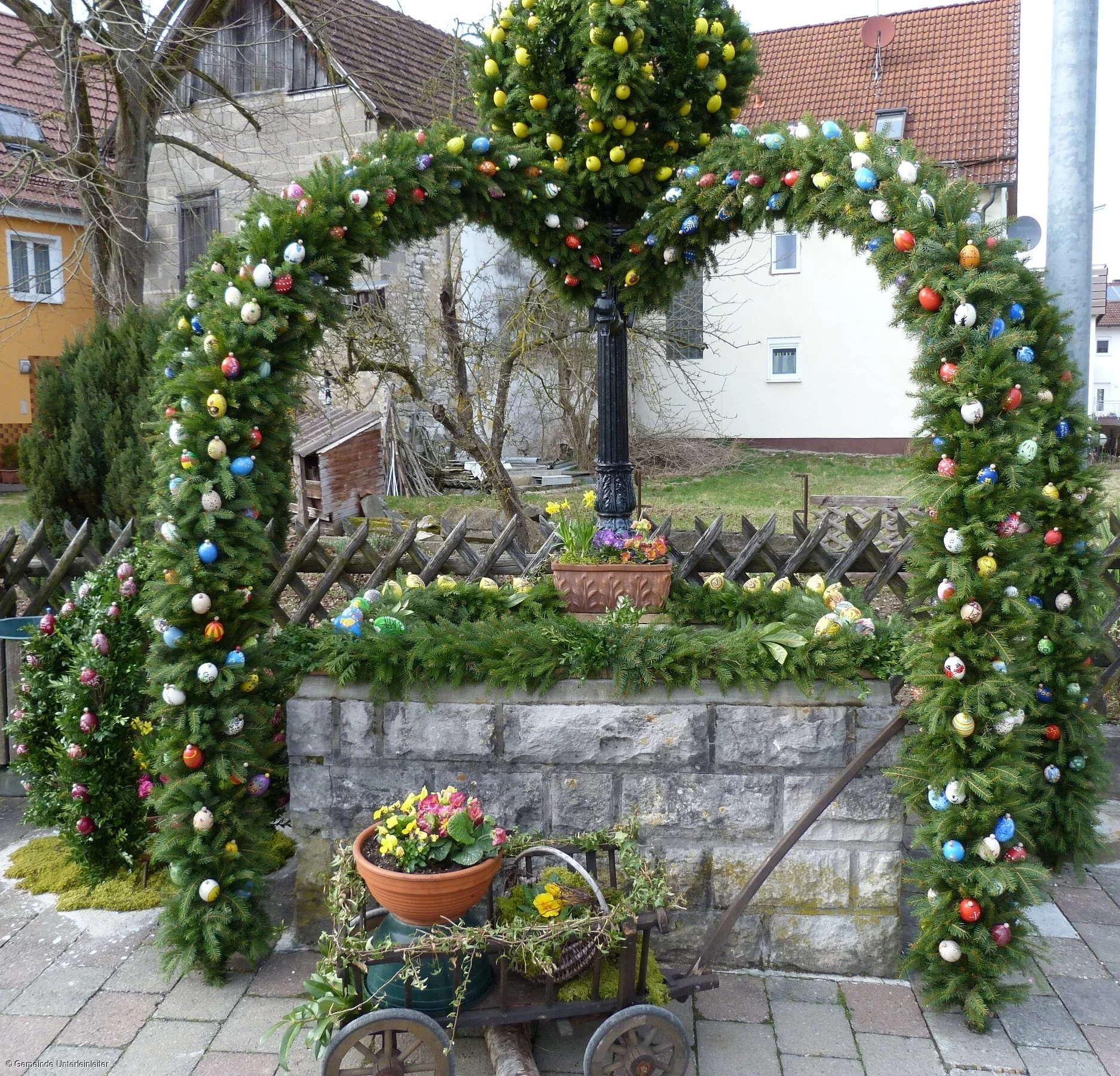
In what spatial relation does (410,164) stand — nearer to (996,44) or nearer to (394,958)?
(394,958)

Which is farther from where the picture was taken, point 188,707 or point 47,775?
point 47,775

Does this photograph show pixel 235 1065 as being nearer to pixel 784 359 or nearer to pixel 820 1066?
pixel 820 1066

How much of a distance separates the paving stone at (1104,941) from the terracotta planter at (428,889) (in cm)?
217

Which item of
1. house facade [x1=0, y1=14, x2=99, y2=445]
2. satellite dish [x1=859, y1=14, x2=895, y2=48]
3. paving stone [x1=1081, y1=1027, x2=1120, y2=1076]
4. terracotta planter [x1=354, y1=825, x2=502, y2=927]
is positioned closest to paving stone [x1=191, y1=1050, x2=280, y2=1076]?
terracotta planter [x1=354, y1=825, x2=502, y2=927]

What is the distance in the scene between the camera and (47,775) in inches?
158

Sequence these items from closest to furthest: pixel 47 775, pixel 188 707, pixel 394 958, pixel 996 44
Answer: pixel 394 958
pixel 188 707
pixel 47 775
pixel 996 44

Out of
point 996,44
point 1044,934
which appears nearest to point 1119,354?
point 996,44

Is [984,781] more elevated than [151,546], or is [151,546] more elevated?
[151,546]

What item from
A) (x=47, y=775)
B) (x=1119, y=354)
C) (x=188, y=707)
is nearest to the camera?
(x=188, y=707)

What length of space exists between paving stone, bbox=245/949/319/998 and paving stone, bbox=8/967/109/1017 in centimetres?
50

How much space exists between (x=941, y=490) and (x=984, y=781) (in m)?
0.85

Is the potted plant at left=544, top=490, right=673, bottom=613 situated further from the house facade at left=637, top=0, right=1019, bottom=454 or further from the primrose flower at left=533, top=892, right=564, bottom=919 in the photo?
the house facade at left=637, top=0, right=1019, bottom=454

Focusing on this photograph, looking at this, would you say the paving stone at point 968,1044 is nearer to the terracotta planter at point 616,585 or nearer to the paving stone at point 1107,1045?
the paving stone at point 1107,1045

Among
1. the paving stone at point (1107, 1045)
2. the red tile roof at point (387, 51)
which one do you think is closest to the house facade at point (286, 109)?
the red tile roof at point (387, 51)
